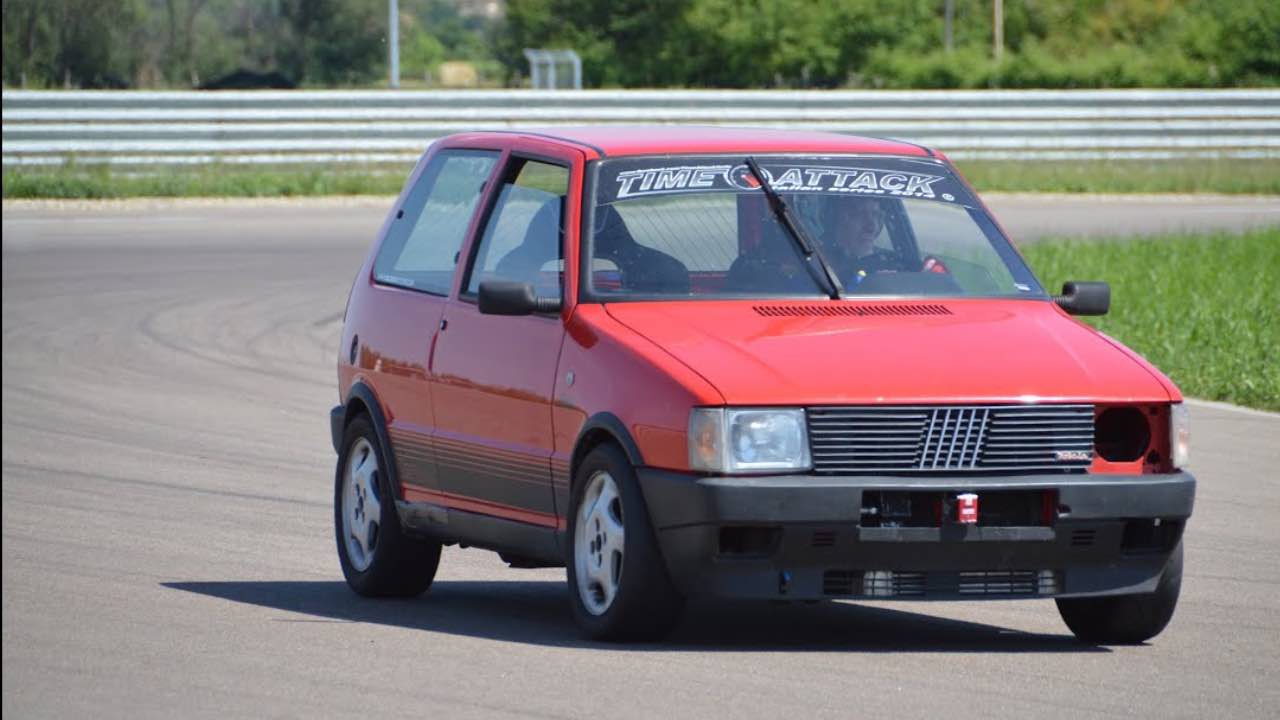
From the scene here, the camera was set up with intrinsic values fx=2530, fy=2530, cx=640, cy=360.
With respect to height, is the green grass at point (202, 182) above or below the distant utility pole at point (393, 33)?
below

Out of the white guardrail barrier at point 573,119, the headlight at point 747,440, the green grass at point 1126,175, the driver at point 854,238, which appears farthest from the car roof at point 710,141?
the green grass at point 1126,175

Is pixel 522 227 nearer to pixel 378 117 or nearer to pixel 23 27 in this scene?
pixel 23 27

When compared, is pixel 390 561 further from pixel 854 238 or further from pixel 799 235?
pixel 854 238

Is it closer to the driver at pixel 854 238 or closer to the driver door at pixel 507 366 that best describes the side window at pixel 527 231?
the driver door at pixel 507 366

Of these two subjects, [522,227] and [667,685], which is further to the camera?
[522,227]

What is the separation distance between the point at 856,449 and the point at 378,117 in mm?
28150

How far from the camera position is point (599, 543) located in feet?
24.6

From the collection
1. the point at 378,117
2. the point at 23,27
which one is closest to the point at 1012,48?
the point at 378,117

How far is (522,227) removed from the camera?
8.49m

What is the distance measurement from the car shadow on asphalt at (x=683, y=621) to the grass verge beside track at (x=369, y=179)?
24.0 meters

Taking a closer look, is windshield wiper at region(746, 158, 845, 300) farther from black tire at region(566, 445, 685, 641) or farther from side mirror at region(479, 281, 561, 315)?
black tire at region(566, 445, 685, 641)

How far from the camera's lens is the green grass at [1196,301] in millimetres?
15664

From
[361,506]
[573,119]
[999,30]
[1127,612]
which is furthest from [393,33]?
[999,30]

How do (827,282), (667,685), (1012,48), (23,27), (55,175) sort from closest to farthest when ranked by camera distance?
1. (667,685)
2. (827,282)
3. (23,27)
4. (55,175)
5. (1012,48)
